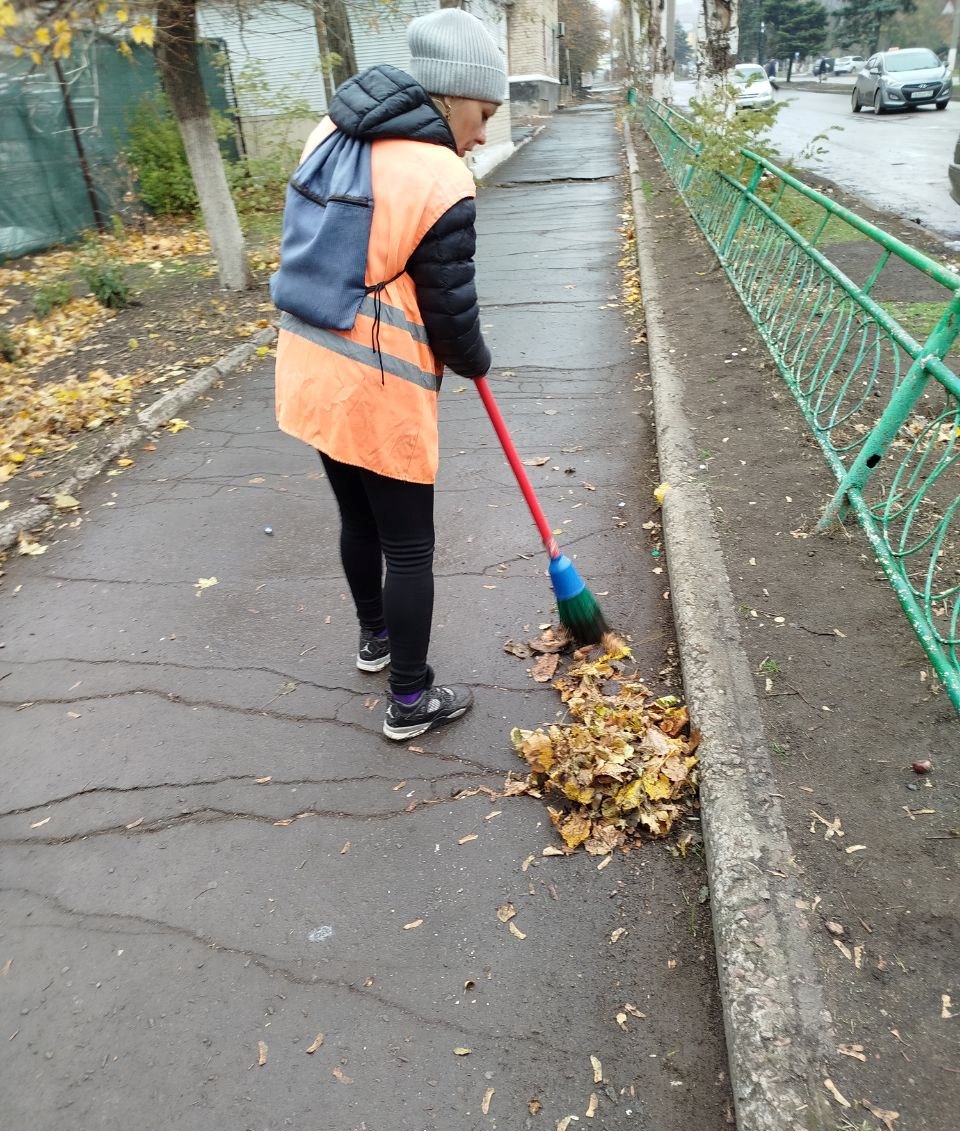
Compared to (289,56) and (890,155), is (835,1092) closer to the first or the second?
(890,155)

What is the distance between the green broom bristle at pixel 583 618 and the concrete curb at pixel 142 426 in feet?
9.61

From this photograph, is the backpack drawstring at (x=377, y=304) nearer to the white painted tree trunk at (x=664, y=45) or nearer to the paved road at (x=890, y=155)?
the paved road at (x=890, y=155)

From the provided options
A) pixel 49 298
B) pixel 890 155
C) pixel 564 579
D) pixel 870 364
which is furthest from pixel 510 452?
pixel 890 155

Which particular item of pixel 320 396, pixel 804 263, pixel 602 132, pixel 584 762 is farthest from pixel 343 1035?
pixel 602 132

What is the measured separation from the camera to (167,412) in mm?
5520

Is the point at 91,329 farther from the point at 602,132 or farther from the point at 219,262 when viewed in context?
the point at 602,132

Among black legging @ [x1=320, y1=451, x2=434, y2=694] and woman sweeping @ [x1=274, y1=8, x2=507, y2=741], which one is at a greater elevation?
woman sweeping @ [x1=274, y1=8, x2=507, y2=741]

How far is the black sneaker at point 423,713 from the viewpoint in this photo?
2611 mm

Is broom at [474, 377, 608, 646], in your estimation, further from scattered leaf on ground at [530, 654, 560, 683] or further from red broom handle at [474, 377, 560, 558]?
scattered leaf on ground at [530, 654, 560, 683]

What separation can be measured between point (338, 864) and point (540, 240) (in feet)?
32.8

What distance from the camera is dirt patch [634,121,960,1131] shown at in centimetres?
161

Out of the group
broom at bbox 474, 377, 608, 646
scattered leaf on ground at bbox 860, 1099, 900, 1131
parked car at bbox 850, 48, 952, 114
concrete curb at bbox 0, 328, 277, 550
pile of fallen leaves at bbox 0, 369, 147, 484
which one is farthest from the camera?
parked car at bbox 850, 48, 952, 114

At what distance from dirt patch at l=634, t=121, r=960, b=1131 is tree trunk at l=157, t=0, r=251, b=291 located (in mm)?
5828

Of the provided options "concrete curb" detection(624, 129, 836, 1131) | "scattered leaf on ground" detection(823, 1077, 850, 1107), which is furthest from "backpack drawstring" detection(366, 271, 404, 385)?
"scattered leaf on ground" detection(823, 1077, 850, 1107)
